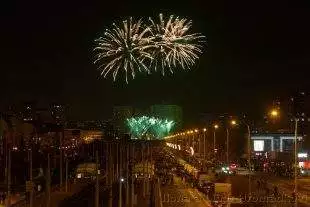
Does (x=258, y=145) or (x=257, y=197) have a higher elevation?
(x=258, y=145)

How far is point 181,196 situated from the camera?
53.8 metres

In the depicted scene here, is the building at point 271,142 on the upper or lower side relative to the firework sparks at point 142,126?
lower

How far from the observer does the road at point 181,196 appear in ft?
153

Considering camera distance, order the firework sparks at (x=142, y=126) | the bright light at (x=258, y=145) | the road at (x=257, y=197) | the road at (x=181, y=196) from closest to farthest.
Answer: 1. the road at (x=257, y=197)
2. the road at (x=181, y=196)
3. the bright light at (x=258, y=145)
4. the firework sparks at (x=142, y=126)

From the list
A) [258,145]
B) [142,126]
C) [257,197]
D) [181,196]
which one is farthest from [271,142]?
[257,197]

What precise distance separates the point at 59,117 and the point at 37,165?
342 ft

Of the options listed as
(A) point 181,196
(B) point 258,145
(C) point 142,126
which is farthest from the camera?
(C) point 142,126

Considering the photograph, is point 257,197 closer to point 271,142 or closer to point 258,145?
point 258,145

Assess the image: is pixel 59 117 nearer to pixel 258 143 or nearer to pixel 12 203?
pixel 258 143

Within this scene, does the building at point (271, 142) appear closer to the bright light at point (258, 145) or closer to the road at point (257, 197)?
the bright light at point (258, 145)

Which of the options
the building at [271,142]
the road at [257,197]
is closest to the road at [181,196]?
the road at [257,197]

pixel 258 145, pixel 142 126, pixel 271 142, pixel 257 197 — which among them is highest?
pixel 142 126

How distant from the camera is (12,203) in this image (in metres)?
42.5

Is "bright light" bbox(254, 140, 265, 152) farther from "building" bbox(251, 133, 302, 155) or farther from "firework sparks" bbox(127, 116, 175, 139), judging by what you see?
"firework sparks" bbox(127, 116, 175, 139)
